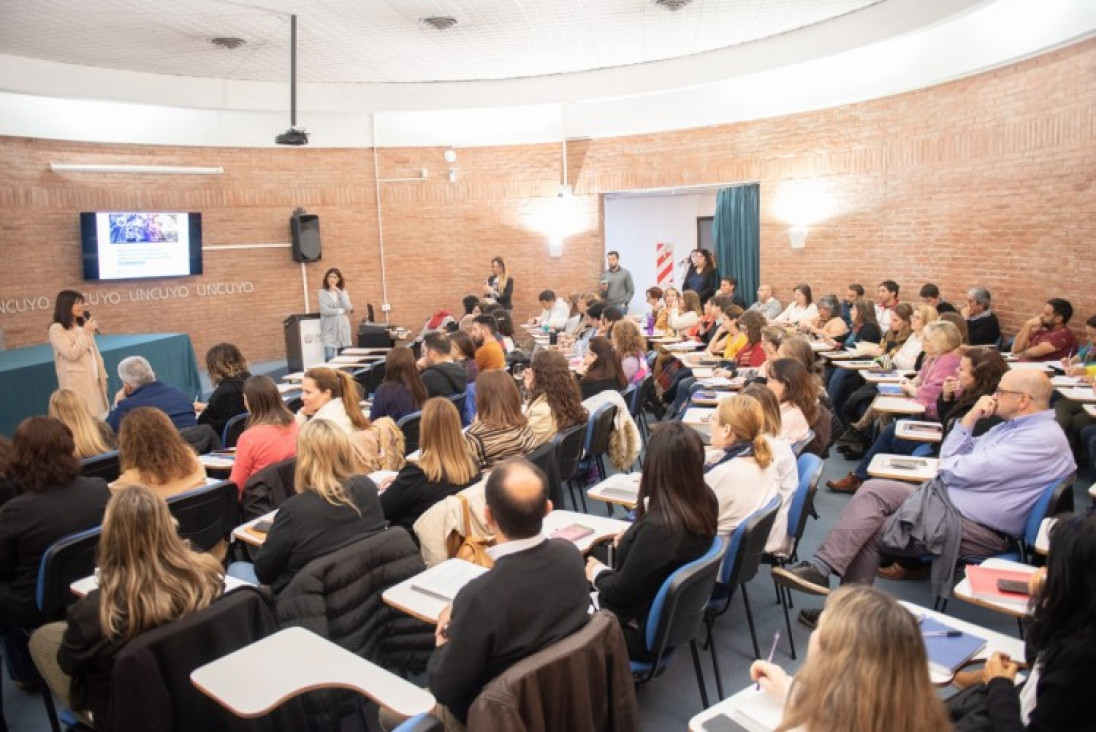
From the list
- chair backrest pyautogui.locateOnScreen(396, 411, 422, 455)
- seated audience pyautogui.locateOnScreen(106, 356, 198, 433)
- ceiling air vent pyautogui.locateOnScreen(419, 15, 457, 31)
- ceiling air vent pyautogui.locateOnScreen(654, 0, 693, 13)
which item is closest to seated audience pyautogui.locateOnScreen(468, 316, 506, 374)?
chair backrest pyautogui.locateOnScreen(396, 411, 422, 455)

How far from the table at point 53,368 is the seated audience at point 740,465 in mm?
6672

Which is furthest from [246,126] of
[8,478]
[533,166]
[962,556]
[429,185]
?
[962,556]

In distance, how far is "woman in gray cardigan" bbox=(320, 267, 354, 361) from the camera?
41.2ft

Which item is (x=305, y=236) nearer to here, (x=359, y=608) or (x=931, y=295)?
(x=931, y=295)

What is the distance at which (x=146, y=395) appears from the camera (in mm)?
5801

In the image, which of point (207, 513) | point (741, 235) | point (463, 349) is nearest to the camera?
point (207, 513)

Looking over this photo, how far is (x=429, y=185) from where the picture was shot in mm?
13789

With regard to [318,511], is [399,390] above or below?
above

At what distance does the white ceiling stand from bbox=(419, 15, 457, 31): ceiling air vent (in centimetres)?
8

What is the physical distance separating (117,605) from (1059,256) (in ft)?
28.7

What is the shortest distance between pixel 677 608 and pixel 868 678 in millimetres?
1266

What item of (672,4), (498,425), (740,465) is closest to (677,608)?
(740,465)

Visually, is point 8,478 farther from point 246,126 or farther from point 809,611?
point 246,126

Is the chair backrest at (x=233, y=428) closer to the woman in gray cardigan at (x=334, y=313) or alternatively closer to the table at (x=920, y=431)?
the table at (x=920, y=431)
